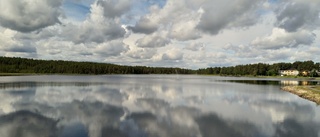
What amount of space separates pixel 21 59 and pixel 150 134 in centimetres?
19829

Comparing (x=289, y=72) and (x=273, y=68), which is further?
(x=289, y=72)

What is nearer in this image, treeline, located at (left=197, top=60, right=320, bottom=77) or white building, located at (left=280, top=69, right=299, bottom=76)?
treeline, located at (left=197, top=60, right=320, bottom=77)

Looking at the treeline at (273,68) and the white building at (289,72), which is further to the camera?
the white building at (289,72)

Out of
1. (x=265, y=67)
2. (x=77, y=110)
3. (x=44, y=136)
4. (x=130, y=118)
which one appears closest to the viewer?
(x=44, y=136)

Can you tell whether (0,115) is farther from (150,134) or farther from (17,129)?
(150,134)

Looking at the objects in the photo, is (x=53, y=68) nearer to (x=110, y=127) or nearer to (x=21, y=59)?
(x=21, y=59)

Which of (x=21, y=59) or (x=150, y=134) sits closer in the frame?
(x=150, y=134)

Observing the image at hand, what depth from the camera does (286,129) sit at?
19.5 meters

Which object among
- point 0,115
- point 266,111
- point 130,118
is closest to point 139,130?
point 130,118

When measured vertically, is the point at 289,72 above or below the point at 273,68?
below

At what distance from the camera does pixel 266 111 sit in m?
28.3

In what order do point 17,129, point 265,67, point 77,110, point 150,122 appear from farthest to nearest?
point 265,67
point 77,110
point 150,122
point 17,129

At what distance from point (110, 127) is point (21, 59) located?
641 ft

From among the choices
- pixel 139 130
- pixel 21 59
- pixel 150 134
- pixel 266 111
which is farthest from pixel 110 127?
pixel 21 59
